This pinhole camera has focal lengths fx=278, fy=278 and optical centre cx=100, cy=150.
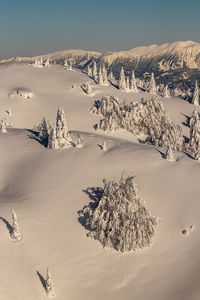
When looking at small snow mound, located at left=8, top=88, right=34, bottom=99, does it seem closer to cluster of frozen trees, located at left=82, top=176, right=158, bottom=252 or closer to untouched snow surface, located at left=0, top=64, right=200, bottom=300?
untouched snow surface, located at left=0, top=64, right=200, bottom=300

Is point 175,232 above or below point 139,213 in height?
below

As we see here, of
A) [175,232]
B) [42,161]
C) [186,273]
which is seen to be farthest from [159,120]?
[186,273]

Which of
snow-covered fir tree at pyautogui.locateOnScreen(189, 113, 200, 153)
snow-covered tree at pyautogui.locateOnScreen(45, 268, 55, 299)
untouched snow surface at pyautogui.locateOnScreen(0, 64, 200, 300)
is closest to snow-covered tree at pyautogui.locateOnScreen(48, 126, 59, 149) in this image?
untouched snow surface at pyautogui.locateOnScreen(0, 64, 200, 300)

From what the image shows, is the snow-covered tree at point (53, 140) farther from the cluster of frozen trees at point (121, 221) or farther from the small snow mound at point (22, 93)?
the small snow mound at point (22, 93)

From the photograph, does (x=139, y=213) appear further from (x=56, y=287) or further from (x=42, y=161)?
(x=42, y=161)

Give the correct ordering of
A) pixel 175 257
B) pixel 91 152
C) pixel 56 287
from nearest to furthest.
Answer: pixel 56 287
pixel 175 257
pixel 91 152
